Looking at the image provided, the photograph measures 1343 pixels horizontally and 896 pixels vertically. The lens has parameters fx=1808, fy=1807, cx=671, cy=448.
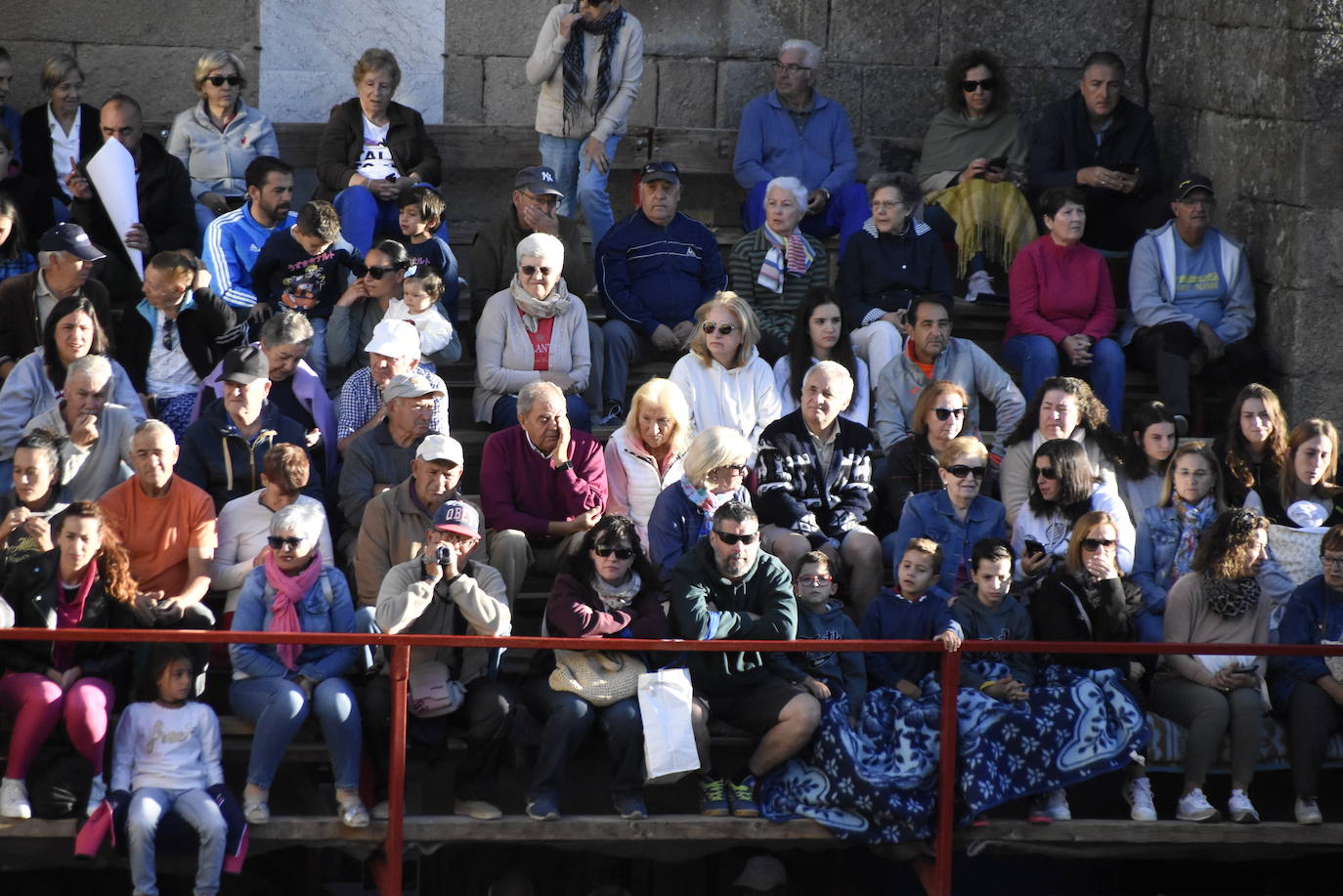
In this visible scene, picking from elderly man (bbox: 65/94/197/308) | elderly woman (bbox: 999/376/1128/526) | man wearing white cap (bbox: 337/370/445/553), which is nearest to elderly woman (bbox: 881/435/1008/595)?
elderly woman (bbox: 999/376/1128/526)

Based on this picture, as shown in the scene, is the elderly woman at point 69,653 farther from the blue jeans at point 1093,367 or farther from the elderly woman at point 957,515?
the blue jeans at point 1093,367

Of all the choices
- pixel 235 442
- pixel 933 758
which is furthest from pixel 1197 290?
pixel 235 442

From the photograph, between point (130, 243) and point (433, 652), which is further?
point (130, 243)

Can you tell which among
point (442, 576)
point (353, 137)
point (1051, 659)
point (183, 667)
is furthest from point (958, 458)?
point (353, 137)

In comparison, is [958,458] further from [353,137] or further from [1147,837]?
[353,137]

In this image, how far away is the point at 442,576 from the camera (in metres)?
6.53

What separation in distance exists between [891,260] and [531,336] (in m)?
1.93

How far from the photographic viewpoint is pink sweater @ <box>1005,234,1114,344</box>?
9.12 meters

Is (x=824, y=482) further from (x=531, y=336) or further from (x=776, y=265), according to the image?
(x=776, y=265)

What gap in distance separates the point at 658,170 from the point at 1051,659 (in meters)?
3.46

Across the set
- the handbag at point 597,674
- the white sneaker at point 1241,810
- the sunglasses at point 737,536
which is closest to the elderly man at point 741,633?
the sunglasses at point 737,536

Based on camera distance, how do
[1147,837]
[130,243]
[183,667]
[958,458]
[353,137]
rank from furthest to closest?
[353,137] → [130,243] → [958,458] → [1147,837] → [183,667]

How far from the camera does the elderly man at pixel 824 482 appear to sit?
24.4ft

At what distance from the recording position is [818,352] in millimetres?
8359
